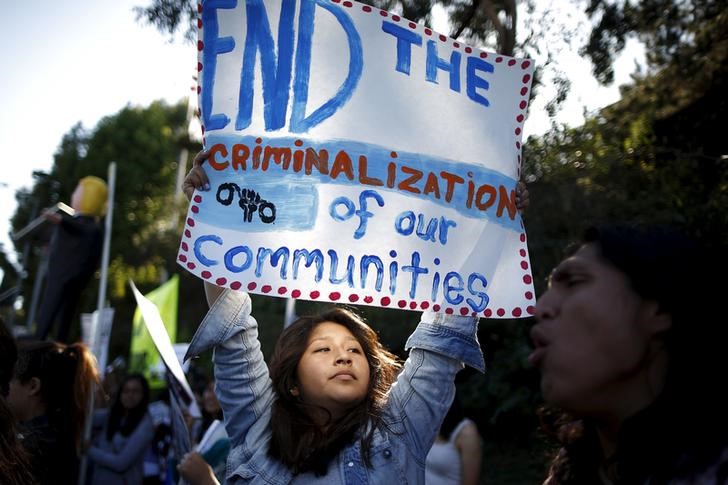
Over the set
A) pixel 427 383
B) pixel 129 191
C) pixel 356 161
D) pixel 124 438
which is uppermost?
pixel 129 191

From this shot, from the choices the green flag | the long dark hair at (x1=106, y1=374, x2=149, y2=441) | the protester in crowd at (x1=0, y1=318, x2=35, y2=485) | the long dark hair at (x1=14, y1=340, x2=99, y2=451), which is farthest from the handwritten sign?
the green flag

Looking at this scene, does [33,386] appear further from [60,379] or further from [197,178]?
[197,178]

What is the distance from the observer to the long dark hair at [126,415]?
5.61m

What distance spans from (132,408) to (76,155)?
27626mm

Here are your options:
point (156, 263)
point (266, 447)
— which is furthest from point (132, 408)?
point (156, 263)

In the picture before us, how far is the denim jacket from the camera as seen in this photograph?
7.78ft

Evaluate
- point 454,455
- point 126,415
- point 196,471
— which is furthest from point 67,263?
point 196,471

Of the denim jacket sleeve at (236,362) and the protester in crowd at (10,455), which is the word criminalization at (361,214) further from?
the protester in crowd at (10,455)

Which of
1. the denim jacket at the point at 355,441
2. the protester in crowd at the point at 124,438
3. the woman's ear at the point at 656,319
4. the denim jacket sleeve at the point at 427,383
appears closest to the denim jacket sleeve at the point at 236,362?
the denim jacket at the point at 355,441

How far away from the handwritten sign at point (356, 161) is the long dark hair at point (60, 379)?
A: 4.11 feet

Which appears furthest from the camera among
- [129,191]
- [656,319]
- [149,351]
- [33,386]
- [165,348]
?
[129,191]

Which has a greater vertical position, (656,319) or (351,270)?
(351,270)

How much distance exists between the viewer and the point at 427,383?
8.16 ft

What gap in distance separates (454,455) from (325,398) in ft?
6.44
